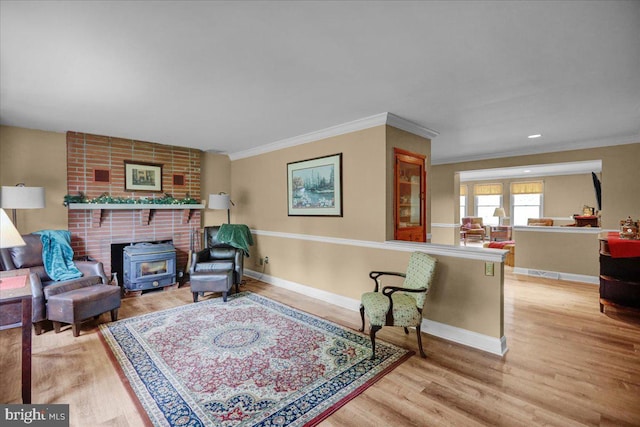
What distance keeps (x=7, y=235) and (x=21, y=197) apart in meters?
2.15

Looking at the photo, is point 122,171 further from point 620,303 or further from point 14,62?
point 620,303

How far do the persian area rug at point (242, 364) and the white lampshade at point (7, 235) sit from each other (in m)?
1.33

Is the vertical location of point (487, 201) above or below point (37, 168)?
below

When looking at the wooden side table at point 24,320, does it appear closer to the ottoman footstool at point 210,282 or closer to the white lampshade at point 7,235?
the white lampshade at point 7,235

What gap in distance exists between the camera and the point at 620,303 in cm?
374

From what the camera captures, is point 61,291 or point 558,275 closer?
point 61,291

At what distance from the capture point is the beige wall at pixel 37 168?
13.4ft

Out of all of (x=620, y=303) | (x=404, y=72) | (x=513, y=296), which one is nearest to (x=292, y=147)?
(x=404, y=72)

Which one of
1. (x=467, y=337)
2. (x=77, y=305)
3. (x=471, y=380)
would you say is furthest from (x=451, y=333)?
(x=77, y=305)

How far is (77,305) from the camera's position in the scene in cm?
318

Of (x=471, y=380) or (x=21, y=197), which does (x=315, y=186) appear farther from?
(x=21, y=197)

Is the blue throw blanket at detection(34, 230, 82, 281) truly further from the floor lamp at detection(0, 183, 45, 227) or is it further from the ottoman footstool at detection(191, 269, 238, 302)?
the ottoman footstool at detection(191, 269, 238, 302)

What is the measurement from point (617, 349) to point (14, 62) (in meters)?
5.85

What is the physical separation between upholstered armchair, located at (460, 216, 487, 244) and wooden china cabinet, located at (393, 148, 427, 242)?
656 centimetres
